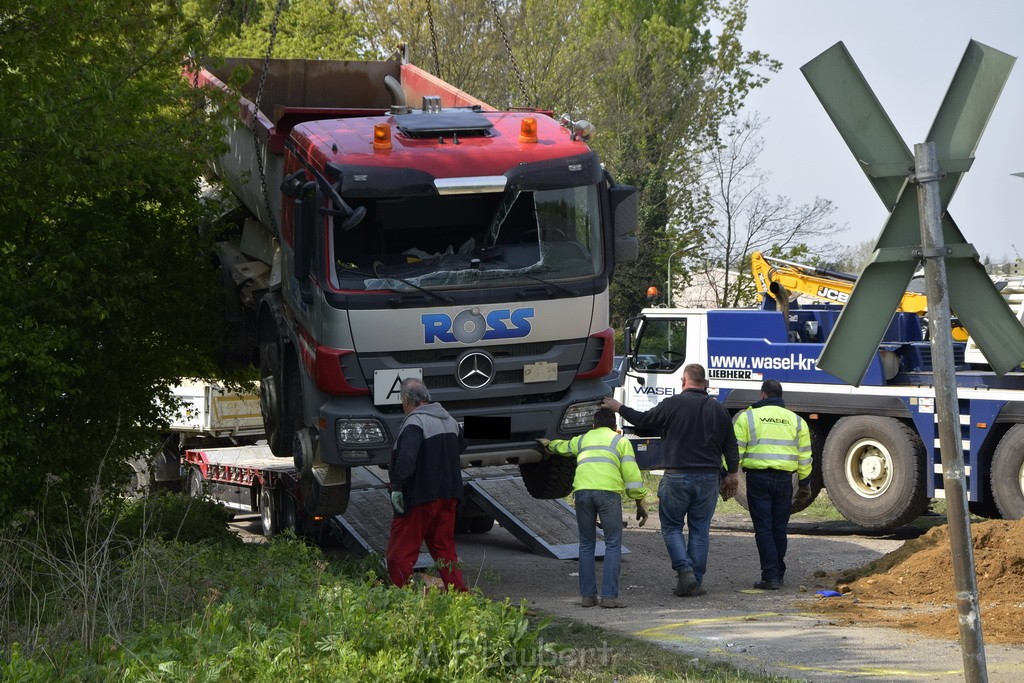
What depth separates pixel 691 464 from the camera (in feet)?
31.3

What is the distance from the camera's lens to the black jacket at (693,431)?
9.54 meters

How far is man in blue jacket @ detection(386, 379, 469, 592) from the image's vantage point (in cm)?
805

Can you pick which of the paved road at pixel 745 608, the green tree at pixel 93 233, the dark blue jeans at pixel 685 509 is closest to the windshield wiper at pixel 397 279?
the green tree at pixel 93 233

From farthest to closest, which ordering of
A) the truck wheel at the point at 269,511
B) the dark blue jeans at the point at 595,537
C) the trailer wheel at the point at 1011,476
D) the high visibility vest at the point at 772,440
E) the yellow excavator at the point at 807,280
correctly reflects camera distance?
the yellow excavator at the point at 807,280 → the truck wheel at the point at 269,511 → the trailer wheel at the point at 1011,476 → the high visibility vest at the point at 772,440 → the dark blue jeans at the point at 595,537

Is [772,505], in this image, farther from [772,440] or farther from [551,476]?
[551,476]

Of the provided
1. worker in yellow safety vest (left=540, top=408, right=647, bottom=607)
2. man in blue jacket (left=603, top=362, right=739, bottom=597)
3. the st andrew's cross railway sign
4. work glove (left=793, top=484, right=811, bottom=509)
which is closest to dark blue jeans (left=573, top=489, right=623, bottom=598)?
worker in yellow safety vest (left=540, top=408, right=647, bottom=607)

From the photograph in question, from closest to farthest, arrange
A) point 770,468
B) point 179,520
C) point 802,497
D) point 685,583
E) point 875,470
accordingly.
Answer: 1. point 685,583
2. point 770,468
3. point 179,520
4. point 802,497
5. point 875,470

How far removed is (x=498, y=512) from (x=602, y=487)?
2.83m

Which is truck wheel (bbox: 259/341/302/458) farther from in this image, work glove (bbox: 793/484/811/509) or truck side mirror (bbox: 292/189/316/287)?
work glove (bbox: 793/484/811/509)

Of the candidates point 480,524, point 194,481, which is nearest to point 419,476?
point 480,524

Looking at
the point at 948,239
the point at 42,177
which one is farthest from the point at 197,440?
the point at 948,239

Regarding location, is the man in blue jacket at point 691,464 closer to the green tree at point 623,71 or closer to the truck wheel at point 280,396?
the truck wheel at point 280,396

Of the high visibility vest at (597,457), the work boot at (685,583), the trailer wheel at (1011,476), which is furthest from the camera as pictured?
the trailer wheel at (1011,476)

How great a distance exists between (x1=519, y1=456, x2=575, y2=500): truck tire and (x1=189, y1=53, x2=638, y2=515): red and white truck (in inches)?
39.3
